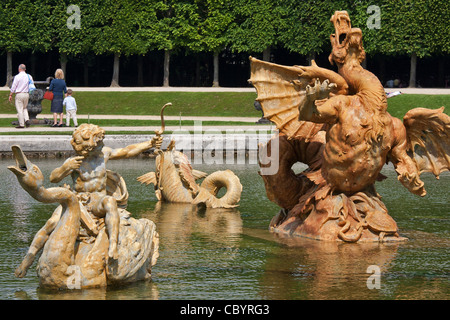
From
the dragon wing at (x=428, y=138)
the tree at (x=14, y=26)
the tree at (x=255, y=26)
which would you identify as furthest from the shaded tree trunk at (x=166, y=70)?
the dragon wing at (x=428, y=138)

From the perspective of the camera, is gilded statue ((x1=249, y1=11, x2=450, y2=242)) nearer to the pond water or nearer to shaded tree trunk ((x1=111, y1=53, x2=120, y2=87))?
the pond water

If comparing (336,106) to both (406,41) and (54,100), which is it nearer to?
(54,100)

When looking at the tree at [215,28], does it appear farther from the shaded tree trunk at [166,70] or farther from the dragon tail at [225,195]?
the dragon tail at [225,195]

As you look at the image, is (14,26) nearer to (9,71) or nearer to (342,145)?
(9,71)

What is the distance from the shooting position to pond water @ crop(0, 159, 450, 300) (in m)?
7.72

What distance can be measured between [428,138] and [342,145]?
1.38 m

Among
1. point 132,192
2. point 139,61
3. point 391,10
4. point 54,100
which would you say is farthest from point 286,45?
point 132,192

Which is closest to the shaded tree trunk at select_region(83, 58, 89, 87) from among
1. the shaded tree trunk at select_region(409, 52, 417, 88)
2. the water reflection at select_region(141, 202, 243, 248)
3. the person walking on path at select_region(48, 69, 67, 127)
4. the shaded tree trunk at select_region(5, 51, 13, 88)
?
the shaded tree trunk at select_region(5, 51, 13, 88)

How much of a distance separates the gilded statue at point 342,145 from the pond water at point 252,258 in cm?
34

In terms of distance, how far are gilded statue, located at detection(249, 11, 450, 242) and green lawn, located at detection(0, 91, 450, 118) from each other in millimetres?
20964

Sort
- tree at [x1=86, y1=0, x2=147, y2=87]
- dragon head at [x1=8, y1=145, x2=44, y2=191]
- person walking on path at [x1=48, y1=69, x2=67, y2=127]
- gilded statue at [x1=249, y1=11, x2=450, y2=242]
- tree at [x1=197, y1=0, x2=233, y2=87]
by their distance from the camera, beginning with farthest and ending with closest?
1. tree at [x1=86, y1=0, x2=147, y2=87]
2. tree at [x1=197, y1=0, x2=233, y2=87]
3. person walking on path at [x1=48, y1=69, x2=67, y2=127]
4. gilded statue at [x1=249, y1=11, x2=450, y2=242]
5. dragon head at [x1=8, y1=145, x2=44, y2=191]

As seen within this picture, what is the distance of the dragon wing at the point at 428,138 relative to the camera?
10.7 metres

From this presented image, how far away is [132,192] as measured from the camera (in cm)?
1452
